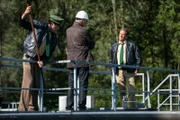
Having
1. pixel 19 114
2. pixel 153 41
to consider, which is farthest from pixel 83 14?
pixel 153 41

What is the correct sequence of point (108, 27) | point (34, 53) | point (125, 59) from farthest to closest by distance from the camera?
1. point (108, 27)
2. point (125, 59)
3. point (34, 53)

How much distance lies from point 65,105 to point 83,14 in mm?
1628

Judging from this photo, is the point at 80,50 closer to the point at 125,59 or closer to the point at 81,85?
the point at 81,85

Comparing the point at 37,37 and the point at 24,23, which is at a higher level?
the point at 24,23

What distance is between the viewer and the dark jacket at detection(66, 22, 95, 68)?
38.7 feet

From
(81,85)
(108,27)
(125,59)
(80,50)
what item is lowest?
(81,85)

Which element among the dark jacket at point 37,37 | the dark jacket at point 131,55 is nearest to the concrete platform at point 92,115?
the dark jacket at point 37,37

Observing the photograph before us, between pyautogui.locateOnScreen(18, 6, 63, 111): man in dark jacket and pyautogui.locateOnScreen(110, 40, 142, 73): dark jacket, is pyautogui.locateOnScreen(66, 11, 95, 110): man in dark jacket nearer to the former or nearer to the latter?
pyautogui.locateOnScreen(18, 6, 63, 111): man in dark jacket

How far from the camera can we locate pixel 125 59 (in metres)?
13.5

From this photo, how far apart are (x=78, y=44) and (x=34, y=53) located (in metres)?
1.07

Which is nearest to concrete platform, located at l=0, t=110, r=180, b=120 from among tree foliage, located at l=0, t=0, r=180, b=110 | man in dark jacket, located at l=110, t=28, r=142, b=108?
man in dark jacket, located at l=110, t=28, r=142, b=108

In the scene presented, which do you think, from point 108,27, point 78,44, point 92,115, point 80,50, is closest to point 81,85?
point 80,50

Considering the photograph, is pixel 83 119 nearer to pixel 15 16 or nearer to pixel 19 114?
pixel 19 114

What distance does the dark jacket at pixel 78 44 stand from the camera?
1180cm
